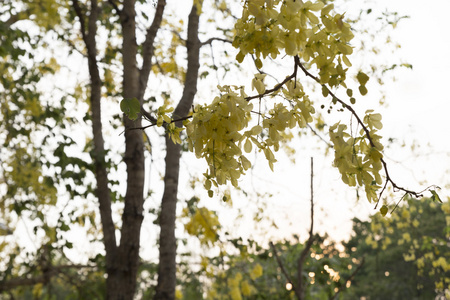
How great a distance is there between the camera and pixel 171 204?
2797 millimetres

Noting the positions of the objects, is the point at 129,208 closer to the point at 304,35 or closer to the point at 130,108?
the point at 130,108

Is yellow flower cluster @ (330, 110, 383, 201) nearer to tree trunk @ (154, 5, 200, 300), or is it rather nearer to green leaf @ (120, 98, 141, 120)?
green leaf @ (120, 98, 141, 120)

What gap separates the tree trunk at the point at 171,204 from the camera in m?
2.66

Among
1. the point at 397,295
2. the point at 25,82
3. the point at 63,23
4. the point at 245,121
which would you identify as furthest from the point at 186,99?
the point at 397,295

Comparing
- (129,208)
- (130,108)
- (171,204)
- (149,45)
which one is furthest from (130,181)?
(130,108)

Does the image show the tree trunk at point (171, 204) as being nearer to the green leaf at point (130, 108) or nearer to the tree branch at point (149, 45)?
the tree branch at point (149, 45)

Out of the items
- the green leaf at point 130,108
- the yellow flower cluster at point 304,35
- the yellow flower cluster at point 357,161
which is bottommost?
the yellow flower cluster at point 357,161

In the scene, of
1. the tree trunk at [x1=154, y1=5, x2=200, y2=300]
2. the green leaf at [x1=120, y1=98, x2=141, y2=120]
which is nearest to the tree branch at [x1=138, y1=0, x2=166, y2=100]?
the tree trunk at [x1=154, y1=5, x2=200, y2=300]

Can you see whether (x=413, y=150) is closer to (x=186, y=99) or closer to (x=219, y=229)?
(x=219, y=229)

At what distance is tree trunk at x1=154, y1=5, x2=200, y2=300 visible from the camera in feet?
8.72

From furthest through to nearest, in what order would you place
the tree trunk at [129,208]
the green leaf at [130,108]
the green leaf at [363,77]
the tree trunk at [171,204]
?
the tree trunk at [171,204] < the tree trunk at [129,208] < the green leaf at [130,108] < the green leaf at [363,77]

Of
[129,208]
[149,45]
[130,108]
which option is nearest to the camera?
[130,108]

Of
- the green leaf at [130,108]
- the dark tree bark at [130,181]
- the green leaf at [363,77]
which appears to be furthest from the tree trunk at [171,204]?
the green leaf at [363,77]

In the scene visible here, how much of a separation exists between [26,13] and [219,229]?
267 cm
